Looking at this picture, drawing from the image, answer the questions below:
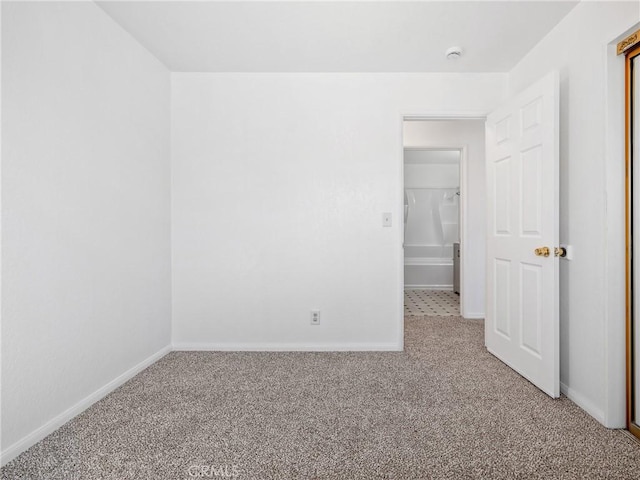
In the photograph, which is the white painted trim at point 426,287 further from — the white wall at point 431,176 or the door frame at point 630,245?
the door frame at point 630,245

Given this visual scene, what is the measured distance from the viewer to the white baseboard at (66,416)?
1.49 meters

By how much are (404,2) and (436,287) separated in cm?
490

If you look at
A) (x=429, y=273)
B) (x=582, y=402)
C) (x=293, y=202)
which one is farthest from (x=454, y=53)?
(x=429, y=273)

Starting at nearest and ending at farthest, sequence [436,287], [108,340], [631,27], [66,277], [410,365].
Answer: [631,27], [66,277], [108,340], [410,365], [436,287]

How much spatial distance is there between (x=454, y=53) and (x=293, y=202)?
1.64 meters

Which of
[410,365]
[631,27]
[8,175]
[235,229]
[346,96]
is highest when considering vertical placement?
[346,96]

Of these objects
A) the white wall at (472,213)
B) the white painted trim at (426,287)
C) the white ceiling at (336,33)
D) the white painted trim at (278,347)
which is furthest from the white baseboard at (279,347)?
the white painted trim at (426,287)

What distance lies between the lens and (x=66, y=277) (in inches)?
70.3

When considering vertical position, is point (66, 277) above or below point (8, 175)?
below

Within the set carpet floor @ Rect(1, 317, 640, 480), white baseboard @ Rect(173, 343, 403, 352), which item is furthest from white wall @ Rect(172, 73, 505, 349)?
carpet floor @ Rect(1, 317, 640, 480)

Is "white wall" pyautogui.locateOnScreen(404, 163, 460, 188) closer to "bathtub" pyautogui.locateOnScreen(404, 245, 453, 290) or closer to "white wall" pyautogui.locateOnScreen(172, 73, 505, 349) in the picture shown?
"bathtub" pyautogui.locateOnScreen(404, 245, 453, 290)

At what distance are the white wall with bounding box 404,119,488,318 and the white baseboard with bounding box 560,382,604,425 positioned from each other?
1.87 metres

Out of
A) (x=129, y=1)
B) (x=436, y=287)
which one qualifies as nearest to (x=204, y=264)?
(x=129, y=1)

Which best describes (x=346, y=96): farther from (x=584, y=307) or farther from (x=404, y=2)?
(x=584, y=307)
